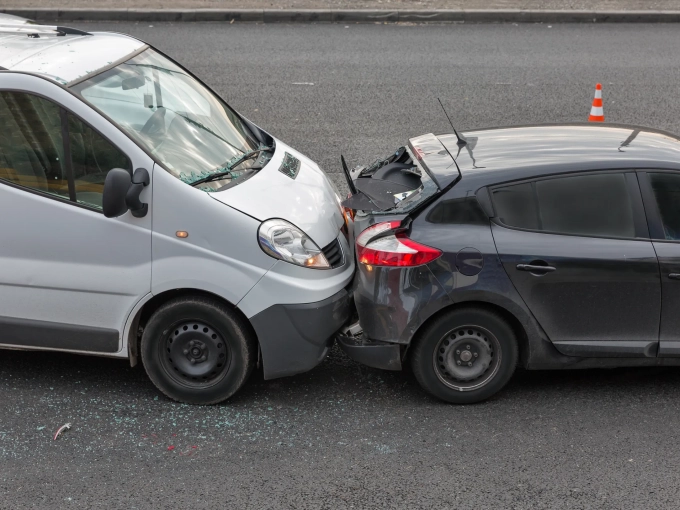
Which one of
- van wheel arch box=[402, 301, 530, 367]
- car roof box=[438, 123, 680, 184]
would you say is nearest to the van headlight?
van wheel arch box=[402, 301, 530, 367]

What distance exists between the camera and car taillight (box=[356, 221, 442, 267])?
4746 mm

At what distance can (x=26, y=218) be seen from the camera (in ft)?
15.8

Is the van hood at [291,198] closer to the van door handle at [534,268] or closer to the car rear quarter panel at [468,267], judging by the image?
the car rear quarter panel at [468,267]

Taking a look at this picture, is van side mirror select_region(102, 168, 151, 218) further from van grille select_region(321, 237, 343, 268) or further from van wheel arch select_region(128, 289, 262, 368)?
van grille select_region(321, 237, 343, 268)

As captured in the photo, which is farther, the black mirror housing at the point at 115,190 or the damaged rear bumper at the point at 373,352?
the damaged rear bumper at the point at 373,352

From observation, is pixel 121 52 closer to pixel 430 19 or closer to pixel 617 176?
pixel 617 176

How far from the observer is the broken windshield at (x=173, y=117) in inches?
196

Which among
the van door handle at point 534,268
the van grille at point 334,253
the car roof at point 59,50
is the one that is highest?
the car roof at point 59,50

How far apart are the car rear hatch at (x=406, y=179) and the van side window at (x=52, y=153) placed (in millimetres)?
1438

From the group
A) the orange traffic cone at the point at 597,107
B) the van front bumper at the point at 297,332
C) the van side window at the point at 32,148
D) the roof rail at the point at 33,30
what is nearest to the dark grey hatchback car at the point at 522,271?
the van front bumper at the point at 297,332

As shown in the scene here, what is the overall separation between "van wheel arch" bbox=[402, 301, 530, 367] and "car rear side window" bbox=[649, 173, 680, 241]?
1.03 metres

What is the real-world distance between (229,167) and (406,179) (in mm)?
1109

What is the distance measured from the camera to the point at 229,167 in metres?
5.28

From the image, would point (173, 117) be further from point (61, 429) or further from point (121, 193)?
point (61, 429)
